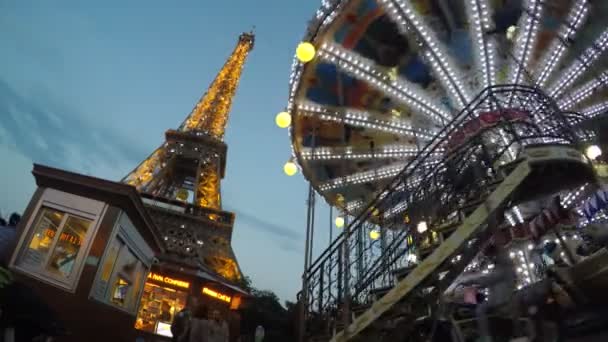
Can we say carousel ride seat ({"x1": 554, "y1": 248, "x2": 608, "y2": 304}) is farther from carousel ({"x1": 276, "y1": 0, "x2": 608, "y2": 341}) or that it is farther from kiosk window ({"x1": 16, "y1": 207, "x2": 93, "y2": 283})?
kiosk window ({"x1": 16, "y1": 207, "x2": 93, "y2": 283})

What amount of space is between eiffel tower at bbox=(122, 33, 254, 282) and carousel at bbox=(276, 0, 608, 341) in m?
13.1

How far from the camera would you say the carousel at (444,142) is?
5.27 metres

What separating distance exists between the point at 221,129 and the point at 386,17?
31234 mm

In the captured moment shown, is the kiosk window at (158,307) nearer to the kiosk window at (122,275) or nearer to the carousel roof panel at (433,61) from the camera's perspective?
the kiosk window at (122,275)

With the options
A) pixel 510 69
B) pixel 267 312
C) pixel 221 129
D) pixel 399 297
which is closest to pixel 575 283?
pixel 399 297

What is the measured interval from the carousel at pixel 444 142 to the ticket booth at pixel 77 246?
4.35 metres

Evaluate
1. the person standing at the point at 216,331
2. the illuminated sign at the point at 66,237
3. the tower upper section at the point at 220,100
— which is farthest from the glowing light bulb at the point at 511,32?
the tower upper section at the point at 220,100

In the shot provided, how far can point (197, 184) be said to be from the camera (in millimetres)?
30188

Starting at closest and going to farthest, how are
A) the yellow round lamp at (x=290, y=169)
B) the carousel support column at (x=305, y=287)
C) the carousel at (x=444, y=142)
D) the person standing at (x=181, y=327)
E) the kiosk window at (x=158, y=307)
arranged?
the person standing at (x=181, y=327)
the carousel at (x=444, y=142)
the carousel support column at (x=305, y=287)
the yellow round lamp at (x=290, y=169)
the kiosk window at (x=158, y=307)

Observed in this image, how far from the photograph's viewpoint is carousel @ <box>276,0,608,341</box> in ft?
17.3

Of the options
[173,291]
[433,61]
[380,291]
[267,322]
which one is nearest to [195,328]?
[380,291]

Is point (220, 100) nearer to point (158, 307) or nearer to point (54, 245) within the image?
point (158, 307)

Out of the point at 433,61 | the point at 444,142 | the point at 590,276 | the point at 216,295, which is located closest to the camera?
the point at 590,276

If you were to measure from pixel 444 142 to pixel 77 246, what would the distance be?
28.4 ft
